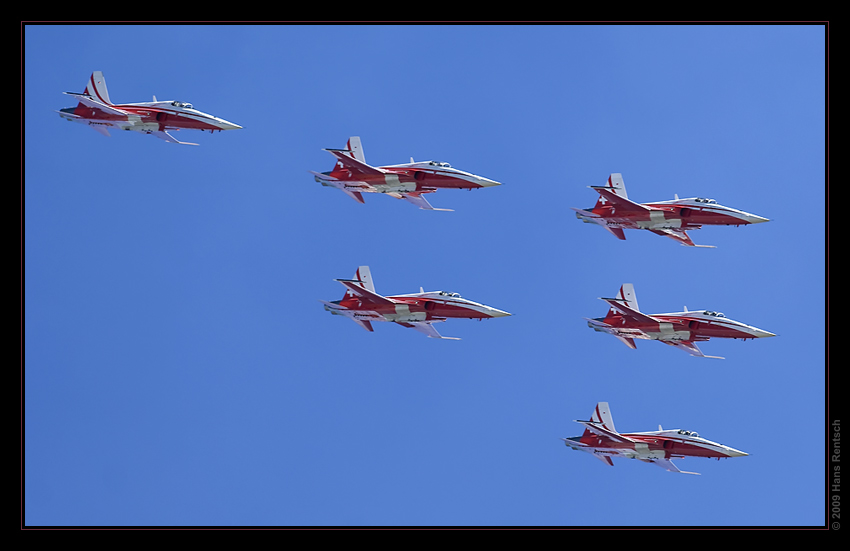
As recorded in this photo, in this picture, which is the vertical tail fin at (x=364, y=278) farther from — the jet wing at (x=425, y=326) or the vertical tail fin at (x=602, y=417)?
the vertical tail fin at (x=602, y=417)

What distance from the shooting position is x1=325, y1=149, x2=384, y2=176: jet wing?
197ft

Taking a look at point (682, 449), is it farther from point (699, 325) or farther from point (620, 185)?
point (620, 185)

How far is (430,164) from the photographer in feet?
199

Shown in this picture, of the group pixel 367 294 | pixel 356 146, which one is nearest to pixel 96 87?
pixel 356 146

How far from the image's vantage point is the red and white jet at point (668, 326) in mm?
61156

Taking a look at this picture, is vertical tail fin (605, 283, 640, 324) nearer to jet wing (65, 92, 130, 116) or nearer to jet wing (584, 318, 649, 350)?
jet wing (584, 318, 649, 350)

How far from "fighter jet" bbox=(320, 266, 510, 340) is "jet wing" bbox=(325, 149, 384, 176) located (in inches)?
207

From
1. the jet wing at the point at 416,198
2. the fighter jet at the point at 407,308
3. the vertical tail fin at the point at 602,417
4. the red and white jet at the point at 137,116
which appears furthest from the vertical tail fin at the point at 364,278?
the vertical tail fin at the point at 602,417

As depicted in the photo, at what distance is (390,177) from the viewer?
60.7m

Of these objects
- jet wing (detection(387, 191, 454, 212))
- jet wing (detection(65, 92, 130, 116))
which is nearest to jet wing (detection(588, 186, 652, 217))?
jet wing (detection(387, 191, 454, 212))

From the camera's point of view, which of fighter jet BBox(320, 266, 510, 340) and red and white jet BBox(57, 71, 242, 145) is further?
fighter jet BBox(320, 266, 510, 340)
